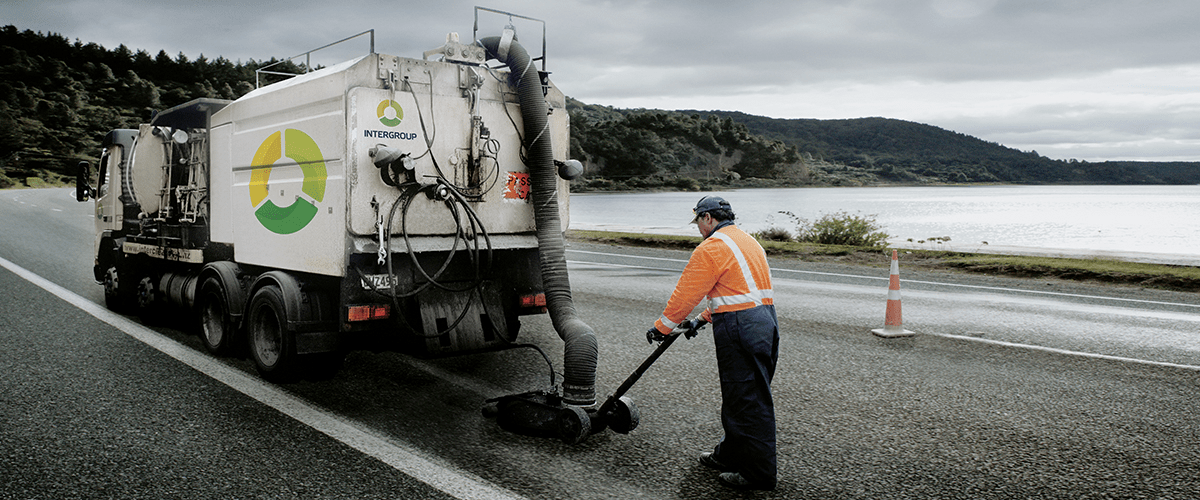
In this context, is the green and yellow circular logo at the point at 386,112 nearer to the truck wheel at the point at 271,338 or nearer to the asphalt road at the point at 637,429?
the truck wheel at the point at 271,338

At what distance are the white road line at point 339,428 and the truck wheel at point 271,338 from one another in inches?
5.1

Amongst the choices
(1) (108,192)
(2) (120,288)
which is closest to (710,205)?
(2) (120,288)

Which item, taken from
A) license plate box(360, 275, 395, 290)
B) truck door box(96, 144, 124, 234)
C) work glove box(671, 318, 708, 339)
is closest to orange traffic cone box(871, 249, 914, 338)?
work glove box(671, 318, 708, 339)

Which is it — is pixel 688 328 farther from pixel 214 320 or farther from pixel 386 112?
pixel 214 320

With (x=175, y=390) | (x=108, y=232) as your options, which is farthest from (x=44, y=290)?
(x=175, y=390)

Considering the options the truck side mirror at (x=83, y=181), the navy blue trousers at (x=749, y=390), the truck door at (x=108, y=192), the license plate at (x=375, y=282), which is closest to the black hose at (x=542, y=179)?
the license plate at (x=375, y=282)

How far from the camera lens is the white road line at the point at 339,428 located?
390 centimetres

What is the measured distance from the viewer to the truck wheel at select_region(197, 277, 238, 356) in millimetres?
6719

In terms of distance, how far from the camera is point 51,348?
279 inches

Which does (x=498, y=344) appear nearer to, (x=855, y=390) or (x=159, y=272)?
(x=855, y=390)

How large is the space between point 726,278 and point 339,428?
2.57 m

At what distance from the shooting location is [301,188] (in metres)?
6.06

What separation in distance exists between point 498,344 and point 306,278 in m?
1.57

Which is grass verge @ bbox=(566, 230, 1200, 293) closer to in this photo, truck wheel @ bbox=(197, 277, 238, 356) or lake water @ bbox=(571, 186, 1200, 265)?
lake water @ bbox=(571, 186, 1200, 265)
